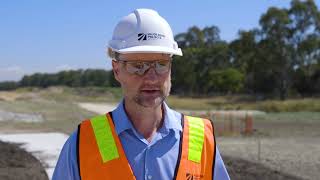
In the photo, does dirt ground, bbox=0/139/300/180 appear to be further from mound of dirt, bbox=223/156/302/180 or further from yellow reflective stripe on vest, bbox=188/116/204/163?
yellow reflective stripe on vest, bbox=188/116/204/163

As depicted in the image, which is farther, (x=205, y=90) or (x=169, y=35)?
(x=205, y=90)

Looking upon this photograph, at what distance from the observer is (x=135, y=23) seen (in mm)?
2408

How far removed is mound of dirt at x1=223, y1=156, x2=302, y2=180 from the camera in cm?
1102

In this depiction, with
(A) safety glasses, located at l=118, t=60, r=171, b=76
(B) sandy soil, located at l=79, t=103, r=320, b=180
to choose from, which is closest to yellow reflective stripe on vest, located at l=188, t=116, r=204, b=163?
(A) safety glasses, located at l=118, t=60, r=171, b=76

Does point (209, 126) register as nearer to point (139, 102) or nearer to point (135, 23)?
point (139, 102)

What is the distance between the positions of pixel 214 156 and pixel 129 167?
38 centimetres

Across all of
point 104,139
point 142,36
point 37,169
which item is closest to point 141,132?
point 104,139

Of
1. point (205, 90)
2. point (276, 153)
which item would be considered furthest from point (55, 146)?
point (205, 90)

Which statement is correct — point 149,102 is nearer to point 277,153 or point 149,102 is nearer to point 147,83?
point 147,83

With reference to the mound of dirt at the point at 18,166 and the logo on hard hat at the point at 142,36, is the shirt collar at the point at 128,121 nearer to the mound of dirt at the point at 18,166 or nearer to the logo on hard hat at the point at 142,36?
the logo on hard hat at the point at 142,36

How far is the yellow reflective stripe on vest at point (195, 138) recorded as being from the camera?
92.7 inches

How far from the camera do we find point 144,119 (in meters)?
2.40

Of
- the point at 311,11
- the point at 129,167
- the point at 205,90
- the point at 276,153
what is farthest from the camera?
the point at 205,90

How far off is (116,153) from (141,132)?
0.52 feet
